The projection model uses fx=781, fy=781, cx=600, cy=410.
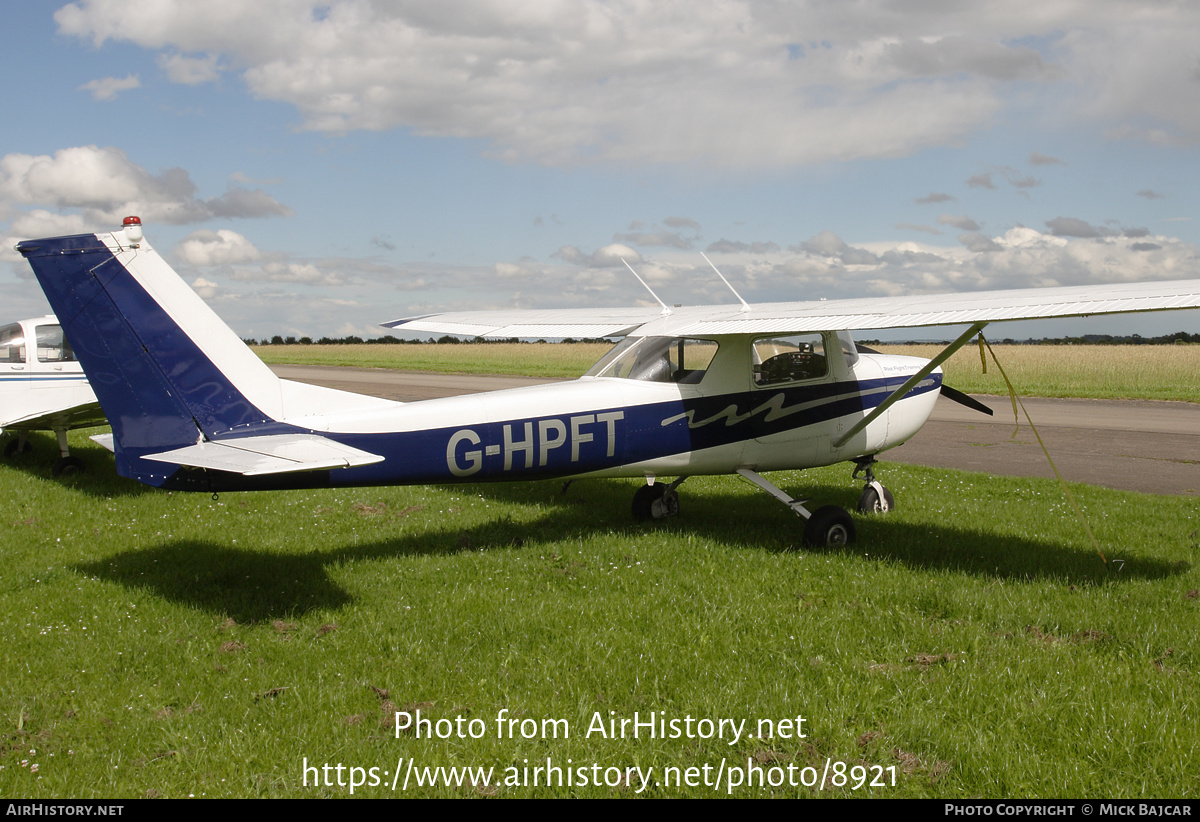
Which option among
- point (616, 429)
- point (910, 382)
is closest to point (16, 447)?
point (616, 429)

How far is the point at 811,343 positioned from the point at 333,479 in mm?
4892

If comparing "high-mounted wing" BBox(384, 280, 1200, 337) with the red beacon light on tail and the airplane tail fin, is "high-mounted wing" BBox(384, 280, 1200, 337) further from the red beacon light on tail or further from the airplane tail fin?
the red beacon light on tail

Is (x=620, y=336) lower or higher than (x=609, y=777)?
higher

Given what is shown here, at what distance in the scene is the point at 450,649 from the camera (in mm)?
5105

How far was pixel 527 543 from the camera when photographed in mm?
7664

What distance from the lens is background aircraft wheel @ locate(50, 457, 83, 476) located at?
37.7 feet

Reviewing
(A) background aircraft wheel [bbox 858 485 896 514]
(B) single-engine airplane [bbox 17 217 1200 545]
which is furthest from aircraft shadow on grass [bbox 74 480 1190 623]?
(B) single-engine airplane [bbox 17 217 1200 545]

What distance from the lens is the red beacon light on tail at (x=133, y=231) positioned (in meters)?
5.78

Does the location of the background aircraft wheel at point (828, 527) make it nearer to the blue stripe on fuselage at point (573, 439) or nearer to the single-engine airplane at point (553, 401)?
the single-engine airplane at point (553, 401)

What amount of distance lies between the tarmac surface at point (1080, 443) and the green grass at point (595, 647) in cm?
293

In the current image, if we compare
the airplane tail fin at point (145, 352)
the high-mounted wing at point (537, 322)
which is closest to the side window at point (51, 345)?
the high-mounted wing at point (537, 322)

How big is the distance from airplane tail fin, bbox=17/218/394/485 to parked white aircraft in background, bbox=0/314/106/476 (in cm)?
697
